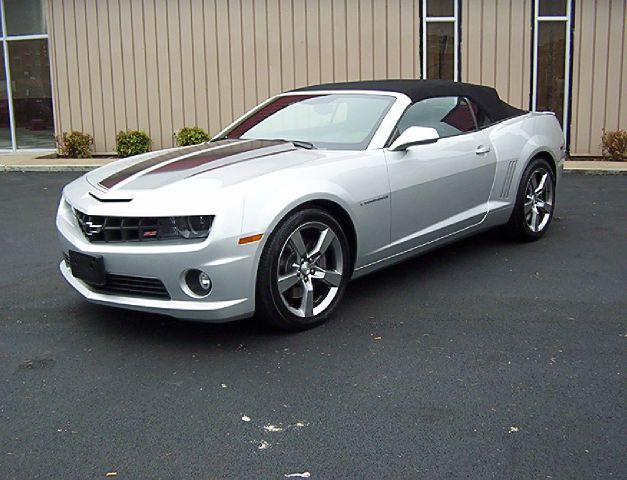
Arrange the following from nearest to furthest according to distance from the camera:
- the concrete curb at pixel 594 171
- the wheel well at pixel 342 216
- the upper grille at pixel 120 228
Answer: the upper grille at pixel 120 228 → the wheel well at pixel 342 216 → the concrete curb at pixel 594 171

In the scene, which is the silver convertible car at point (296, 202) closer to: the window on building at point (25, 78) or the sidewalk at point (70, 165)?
the sidewalk at point (70, 165)

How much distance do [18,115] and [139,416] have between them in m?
12.9

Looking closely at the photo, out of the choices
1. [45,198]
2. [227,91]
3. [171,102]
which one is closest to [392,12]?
[227,91]

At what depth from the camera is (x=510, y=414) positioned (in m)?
3.50

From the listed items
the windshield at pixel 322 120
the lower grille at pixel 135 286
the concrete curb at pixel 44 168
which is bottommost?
the concrete curb at pixel 44 168

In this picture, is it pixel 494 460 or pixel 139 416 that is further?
pixel 139 416

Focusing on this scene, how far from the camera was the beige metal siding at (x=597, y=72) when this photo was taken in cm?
1212

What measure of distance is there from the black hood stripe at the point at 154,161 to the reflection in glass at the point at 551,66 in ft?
27.0

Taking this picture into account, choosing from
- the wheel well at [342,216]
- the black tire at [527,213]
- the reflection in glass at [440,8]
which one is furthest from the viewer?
the reflection in glass at [440,8]

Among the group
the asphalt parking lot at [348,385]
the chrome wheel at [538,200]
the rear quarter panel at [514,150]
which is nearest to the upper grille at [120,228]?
the asphalt parking lot at [348,385]

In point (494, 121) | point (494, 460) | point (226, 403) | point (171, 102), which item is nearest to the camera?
point (494, 460)

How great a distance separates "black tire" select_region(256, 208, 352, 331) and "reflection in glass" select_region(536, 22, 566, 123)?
8889mm

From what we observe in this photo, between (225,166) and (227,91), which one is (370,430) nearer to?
(225,166)

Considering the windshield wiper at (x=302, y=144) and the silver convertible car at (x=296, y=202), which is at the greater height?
the windshield wiper at (x=302, y=144)
